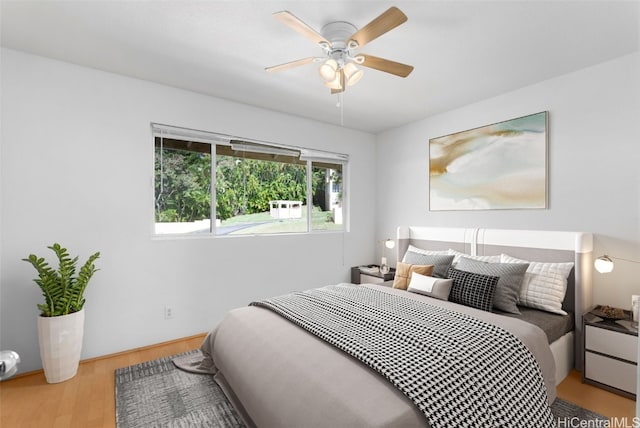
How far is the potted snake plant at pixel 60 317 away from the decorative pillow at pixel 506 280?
329 cm

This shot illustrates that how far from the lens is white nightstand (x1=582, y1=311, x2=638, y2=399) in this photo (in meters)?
A: 2.13

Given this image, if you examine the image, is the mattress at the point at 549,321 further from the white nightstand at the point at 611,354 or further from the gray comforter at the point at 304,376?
the gray comforter at the point at 304,376

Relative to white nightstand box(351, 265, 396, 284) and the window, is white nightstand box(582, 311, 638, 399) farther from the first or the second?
the window

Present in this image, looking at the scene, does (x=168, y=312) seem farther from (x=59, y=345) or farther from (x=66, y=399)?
(x=66, y=399)

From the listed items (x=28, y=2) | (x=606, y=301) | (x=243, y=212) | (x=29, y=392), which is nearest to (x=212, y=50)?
(x=28, y=2)

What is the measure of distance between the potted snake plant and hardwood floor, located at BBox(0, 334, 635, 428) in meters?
0.13

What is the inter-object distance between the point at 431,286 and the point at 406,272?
1.31 ft

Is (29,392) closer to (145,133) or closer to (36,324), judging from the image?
(36,324)

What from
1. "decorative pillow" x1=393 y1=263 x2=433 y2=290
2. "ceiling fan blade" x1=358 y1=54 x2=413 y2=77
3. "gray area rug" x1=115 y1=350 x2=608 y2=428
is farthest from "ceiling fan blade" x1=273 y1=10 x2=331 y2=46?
"gray area rug" x1=115 y1=350 x2=608 y2=428

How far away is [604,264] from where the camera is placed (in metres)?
2.33

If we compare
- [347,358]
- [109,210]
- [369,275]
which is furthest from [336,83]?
[369,275]

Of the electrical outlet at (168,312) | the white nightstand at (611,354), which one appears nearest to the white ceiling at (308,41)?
the white nightstand at (611,354)

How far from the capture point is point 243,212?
12.0ft

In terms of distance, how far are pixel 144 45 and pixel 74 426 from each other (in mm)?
2607
